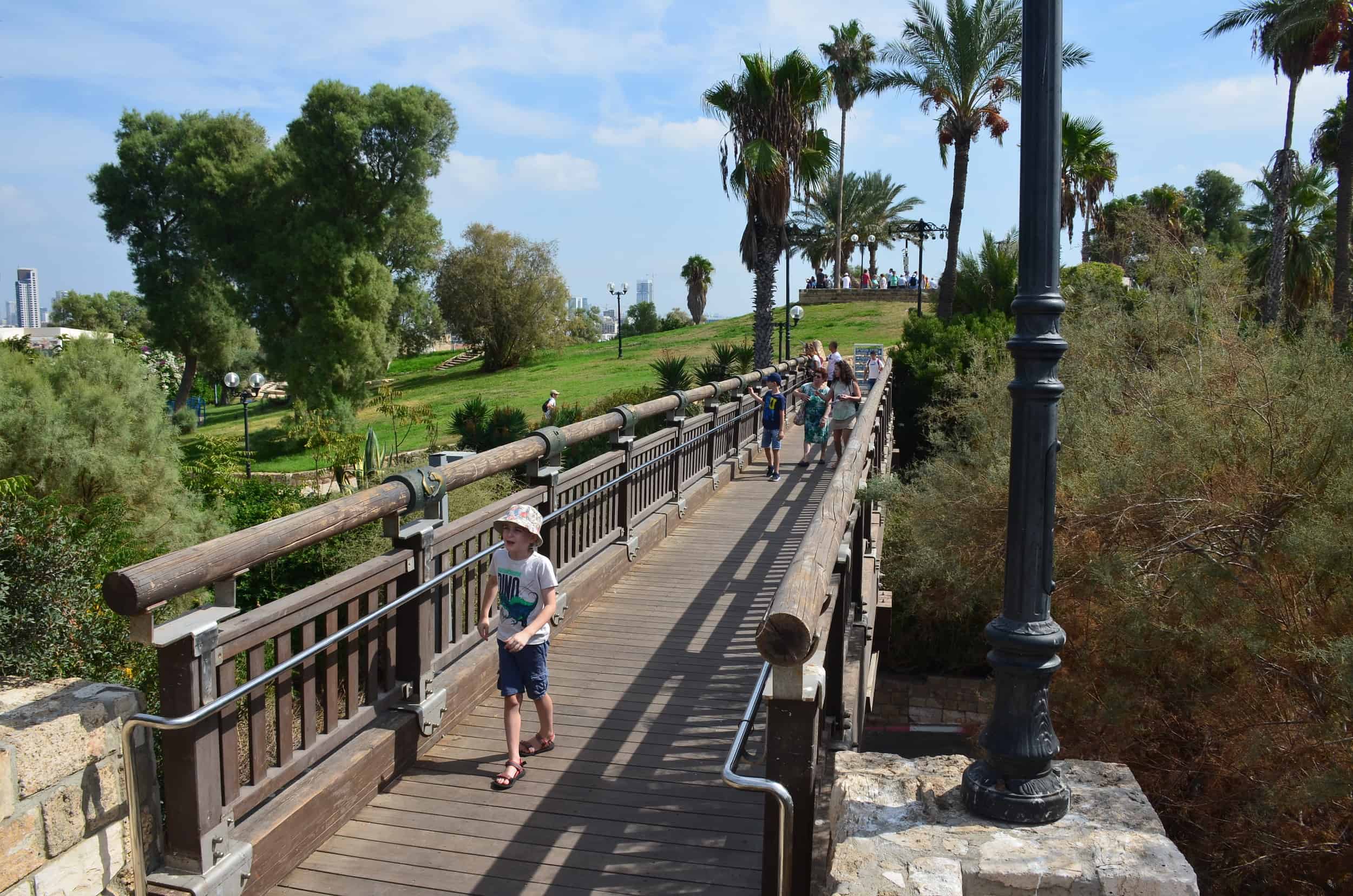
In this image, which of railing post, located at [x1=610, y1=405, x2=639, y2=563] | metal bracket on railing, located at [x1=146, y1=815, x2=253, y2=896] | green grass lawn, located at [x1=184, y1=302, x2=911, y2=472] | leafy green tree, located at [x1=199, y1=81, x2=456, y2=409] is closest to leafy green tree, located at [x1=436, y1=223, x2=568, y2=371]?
green grass lawn, located at [x1=184, y1=302, x2=911, y2=472]

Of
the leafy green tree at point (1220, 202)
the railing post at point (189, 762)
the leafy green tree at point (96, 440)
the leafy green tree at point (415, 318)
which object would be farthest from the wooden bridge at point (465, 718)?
the leafy green tree at point (1220, 202)

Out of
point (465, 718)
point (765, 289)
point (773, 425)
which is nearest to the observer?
point (465, 718)

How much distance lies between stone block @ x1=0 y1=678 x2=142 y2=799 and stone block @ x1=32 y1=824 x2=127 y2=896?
0.97 ft

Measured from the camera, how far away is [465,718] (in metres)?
5.81

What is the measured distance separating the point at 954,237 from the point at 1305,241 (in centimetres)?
1149

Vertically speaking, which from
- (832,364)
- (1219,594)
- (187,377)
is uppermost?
(832,364)

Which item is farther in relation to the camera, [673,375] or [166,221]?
[166,221]

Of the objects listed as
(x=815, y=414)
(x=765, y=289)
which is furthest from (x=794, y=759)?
(x=765, y=289)

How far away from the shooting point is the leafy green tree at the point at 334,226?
148 feet

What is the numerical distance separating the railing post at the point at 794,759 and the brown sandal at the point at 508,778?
65.1 inches

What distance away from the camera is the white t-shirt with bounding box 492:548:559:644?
5195mm

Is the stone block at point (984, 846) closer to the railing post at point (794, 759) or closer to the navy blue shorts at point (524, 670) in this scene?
the railing post at point (794, 759)

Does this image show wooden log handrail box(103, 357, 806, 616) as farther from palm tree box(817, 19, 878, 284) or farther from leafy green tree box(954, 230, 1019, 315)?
palm tree box(817, 19, 878, 284)

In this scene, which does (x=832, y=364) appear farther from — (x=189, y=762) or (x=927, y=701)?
(x=189, y=762)
